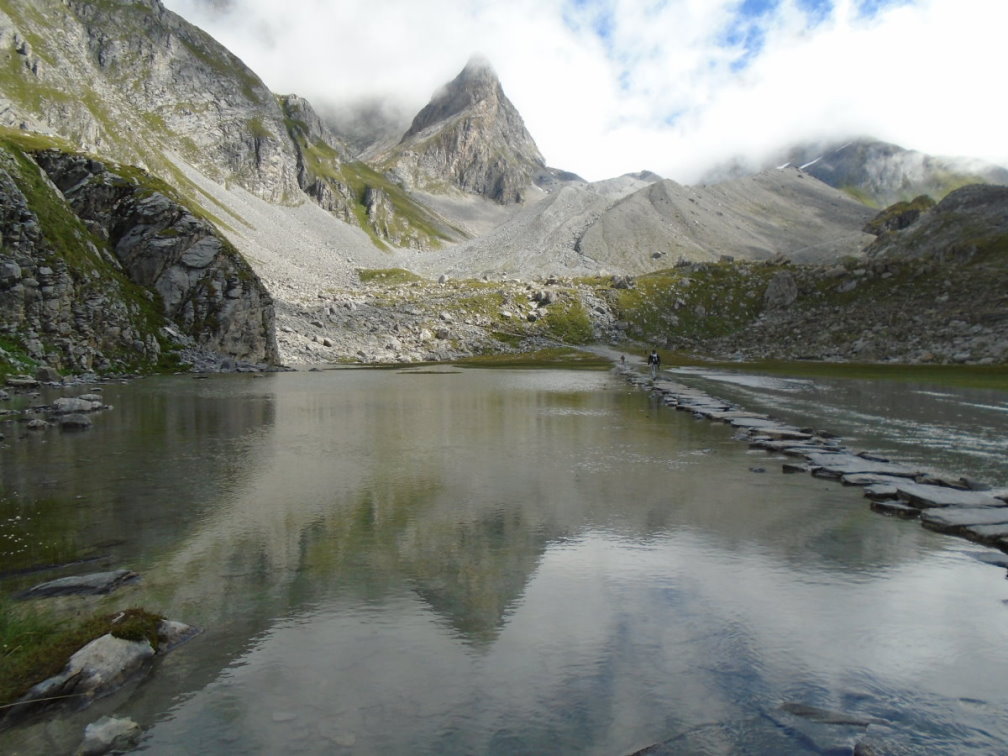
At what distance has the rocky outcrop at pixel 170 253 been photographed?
7662cm

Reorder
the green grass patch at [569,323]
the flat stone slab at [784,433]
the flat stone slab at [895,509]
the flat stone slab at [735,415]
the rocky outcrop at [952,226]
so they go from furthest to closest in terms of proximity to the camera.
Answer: the rocky outcrop at [952,226] < the green grass patch at [569,323] < the flat stone slab at [735,415] < the flat stone slab at [784,433] < the flat stone slab at [895,509]

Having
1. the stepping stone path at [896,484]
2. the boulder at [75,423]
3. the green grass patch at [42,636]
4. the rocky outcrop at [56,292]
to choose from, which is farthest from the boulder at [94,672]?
the rocky outcrop at [56,292]

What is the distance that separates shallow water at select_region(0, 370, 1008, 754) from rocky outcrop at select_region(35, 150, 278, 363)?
2494 inches

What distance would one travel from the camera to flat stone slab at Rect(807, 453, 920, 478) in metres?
17.4

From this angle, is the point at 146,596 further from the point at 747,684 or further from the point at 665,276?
the point at 665,276

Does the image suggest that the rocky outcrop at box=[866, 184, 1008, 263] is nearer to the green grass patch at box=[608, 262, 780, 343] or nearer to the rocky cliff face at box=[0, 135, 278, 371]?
the green grass patch at box=[608, 262, 780, 343]

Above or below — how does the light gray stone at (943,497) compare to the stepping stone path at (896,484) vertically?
above

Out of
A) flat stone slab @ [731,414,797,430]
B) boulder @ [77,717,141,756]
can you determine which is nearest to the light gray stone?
flat stone slab @ [731,414,797,430]

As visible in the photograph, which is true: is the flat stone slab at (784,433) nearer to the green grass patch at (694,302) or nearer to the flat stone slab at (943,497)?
the flat stone slab at (943,497)

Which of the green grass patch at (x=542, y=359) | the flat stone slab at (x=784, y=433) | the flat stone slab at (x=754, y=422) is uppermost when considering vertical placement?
the flat stone slab at (x=784, y=433)

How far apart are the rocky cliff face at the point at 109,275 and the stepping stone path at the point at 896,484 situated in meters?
55.2

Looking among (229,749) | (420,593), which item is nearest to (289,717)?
(229,749)

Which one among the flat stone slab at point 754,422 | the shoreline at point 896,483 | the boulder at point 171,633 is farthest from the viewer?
the flat stone slab at point 754,422

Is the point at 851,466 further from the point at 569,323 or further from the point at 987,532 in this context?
the point at 569,323
